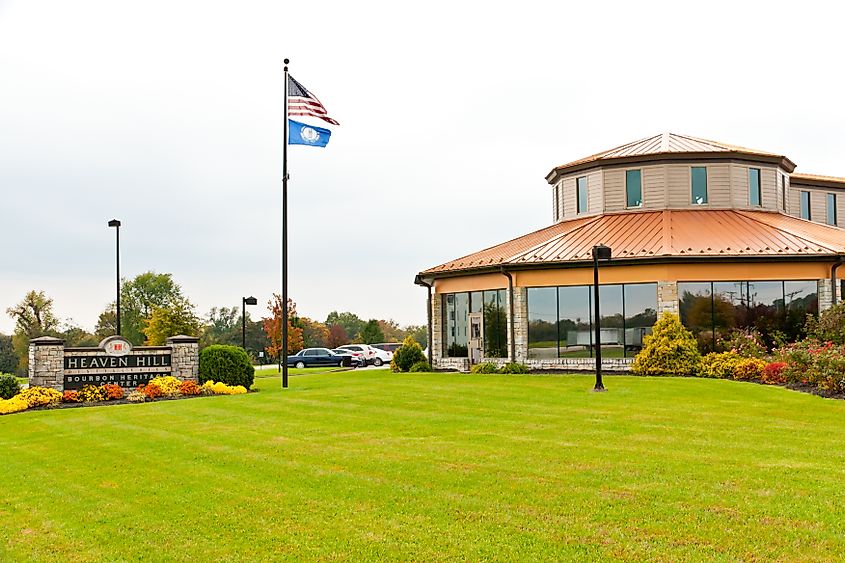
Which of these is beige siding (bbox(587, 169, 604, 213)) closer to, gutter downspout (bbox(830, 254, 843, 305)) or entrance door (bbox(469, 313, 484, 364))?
entrance door (bbox(469, 313, 484, 364))

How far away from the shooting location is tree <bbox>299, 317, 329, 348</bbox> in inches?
2975

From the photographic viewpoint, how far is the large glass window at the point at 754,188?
103 feet

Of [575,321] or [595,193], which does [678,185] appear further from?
[575,321]

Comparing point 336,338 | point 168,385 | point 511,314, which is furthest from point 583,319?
point 336,338

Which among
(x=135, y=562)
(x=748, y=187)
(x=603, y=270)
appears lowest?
(x=135, y=562)

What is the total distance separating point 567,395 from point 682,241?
36.6ft

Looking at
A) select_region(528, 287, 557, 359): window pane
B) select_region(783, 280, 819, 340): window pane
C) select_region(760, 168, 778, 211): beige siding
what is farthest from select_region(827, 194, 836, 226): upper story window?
select_region(528, 287, 557, 359): window pane

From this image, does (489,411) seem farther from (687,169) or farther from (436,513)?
(687,169)

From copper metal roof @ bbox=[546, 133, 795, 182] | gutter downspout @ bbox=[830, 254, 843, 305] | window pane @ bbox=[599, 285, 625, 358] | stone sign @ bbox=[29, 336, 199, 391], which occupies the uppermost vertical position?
copper metal roof @ bbox=[546, 133, 795, 182]

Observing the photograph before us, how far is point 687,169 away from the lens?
30875mm

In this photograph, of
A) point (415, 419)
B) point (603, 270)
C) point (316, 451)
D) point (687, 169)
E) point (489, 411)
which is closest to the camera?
point (316, 451)

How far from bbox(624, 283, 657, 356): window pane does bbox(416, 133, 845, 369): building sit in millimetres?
33

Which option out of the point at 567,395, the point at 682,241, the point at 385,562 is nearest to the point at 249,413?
the point at 567,395

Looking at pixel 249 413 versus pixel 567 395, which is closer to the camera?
pixel 249 413
